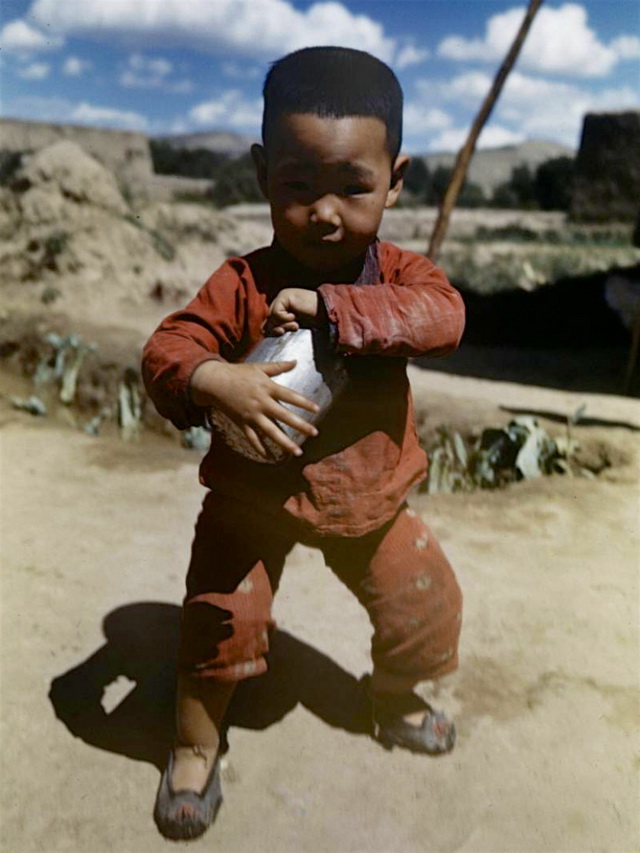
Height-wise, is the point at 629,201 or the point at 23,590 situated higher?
the point at 629,201

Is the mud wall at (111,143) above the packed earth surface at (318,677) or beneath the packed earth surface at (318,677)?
above

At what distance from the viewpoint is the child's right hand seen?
1.33m

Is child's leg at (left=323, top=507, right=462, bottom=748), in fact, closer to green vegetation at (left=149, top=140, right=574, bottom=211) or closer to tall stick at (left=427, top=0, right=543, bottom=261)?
tall stick at (left=427, top=0, right=543, bottom=261)

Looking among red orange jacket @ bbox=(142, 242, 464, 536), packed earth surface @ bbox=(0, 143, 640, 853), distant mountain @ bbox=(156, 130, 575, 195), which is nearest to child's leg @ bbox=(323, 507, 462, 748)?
red orange jacket @ bbox=(142, 242, 464, 536)

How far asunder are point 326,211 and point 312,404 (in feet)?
1.13

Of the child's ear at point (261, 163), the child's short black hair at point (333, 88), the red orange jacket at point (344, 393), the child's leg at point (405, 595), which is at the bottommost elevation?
the child's leg at point (405, 595)

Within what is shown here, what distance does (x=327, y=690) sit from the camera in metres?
2.26

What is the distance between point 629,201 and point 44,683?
1483 cm

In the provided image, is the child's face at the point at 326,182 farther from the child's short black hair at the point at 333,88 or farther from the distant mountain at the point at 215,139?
the distant mountain at the point at 215,139

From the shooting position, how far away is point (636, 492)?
11.5 feet

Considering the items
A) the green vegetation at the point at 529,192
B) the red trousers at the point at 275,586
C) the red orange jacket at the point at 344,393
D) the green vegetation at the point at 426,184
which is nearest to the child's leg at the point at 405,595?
the red trousers at the point at 275,586

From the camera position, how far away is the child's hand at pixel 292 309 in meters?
1.43

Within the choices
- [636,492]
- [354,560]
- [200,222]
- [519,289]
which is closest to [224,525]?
[354,560]

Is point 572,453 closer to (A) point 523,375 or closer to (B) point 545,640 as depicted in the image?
(B) point 545,640
